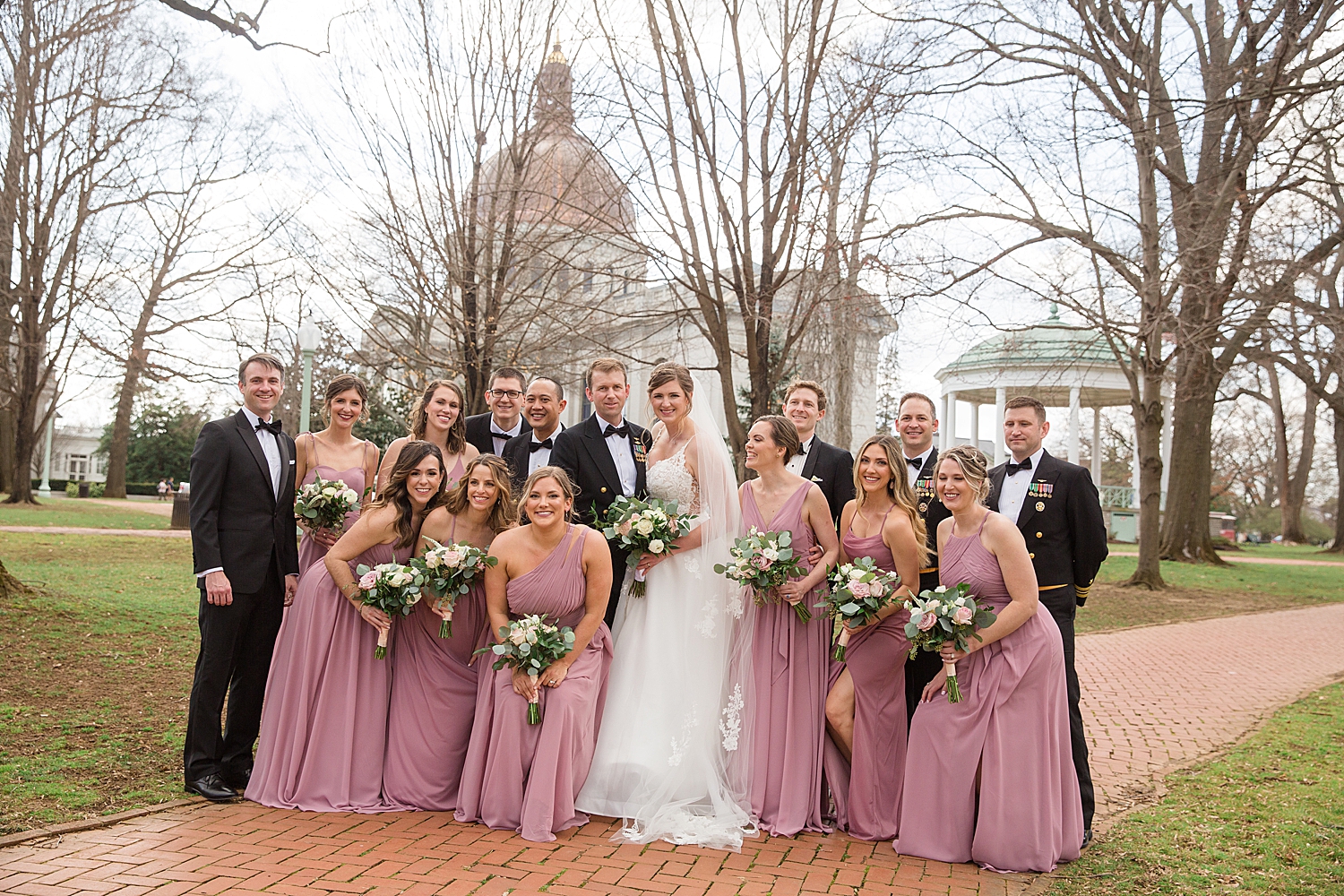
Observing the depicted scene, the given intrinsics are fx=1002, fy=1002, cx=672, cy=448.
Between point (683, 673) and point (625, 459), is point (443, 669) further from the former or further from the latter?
point (625, 459)

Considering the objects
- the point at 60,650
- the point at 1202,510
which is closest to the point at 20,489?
the point at 60,650

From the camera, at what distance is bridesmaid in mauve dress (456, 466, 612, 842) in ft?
18.2

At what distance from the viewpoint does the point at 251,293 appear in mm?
31000

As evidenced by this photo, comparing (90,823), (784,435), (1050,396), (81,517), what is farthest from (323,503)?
(1050,396)

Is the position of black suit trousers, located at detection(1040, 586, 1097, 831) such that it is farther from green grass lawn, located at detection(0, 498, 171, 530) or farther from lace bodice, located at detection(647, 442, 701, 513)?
green grass lawn, located at detection(0, 498, 171, 530)

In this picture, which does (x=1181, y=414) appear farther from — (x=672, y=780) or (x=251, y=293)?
(x=251, y=293)

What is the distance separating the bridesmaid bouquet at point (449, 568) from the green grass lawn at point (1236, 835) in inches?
138

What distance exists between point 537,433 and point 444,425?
0.74 metres

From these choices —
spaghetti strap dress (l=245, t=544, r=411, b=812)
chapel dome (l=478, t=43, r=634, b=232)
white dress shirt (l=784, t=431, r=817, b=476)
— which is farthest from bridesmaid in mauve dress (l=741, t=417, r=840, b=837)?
chapel dome (l=478, t=43, r=634, b=232)

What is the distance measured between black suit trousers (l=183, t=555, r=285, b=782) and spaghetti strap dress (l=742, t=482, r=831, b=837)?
3.04 meters

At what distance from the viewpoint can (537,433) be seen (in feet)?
24.2

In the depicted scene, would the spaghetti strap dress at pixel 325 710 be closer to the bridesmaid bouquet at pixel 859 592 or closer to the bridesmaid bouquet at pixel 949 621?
the bridesmaid bouquet at pixel 859 592

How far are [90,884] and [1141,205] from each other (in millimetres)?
18607

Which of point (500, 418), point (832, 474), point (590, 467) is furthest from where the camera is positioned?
point (500, 418)
